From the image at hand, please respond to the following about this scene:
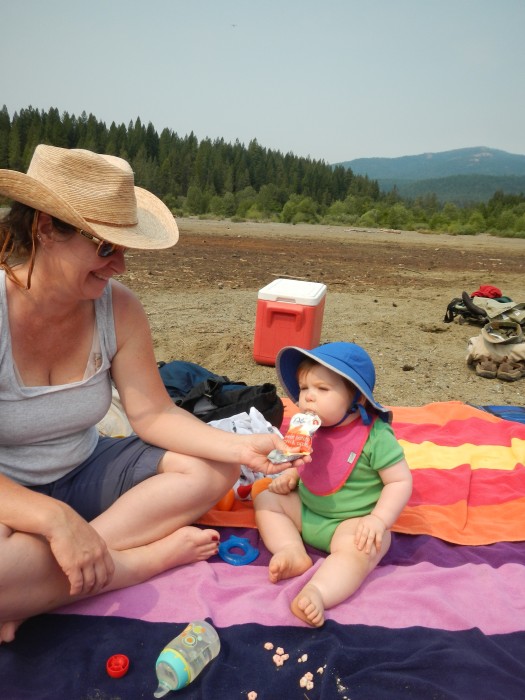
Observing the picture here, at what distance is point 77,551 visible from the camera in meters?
1.97

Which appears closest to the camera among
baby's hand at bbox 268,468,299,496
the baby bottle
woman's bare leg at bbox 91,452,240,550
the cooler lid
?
the baby bottle

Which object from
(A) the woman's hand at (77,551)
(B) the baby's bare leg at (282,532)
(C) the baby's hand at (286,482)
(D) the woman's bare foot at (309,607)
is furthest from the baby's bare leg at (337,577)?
(A) the woman's hand at (77,551)

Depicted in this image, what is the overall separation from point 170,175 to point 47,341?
52.3 meters

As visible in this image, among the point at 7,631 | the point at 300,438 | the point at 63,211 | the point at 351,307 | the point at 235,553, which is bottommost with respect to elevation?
the point at 235,553

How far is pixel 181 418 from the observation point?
8.73 feet

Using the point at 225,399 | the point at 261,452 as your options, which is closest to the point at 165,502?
the point at 261,452

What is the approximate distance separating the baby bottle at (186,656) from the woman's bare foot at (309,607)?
31 centimetres

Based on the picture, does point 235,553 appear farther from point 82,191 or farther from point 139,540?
point 82,191

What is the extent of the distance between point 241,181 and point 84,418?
54.3 metres

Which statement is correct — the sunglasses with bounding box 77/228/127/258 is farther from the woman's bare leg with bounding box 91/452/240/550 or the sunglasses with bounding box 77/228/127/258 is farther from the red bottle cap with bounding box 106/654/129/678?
the red bottle cap with bounding box 106/654/129/678

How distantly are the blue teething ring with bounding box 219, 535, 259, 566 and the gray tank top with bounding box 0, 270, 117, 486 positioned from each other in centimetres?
75

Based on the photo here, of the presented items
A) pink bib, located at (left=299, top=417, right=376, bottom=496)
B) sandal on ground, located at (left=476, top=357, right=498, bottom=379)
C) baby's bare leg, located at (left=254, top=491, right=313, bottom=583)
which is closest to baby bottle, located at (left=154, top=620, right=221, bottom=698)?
baby's bare leg, located at (left=254, top=491, right=313, bottom=583)

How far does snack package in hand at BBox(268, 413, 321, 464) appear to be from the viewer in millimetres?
2445

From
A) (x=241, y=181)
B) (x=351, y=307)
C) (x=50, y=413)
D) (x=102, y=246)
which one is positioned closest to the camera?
(x=102, y=246)
